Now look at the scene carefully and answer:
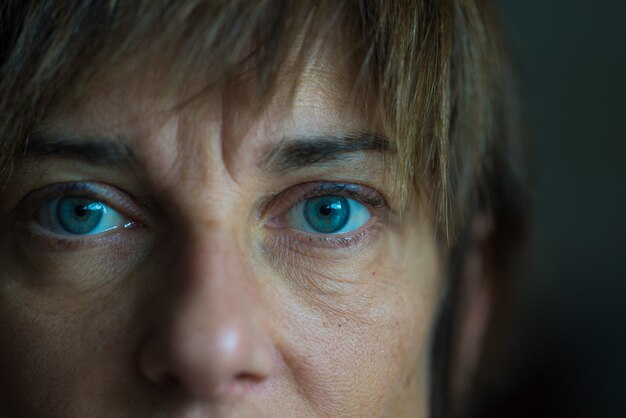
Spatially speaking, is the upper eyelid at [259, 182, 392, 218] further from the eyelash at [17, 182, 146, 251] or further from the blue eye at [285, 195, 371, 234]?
the eyelash at [17, 182, 146, 251]

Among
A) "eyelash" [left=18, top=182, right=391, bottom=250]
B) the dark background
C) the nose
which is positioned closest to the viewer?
the nose

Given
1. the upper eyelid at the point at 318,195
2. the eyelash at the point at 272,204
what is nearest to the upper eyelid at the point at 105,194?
the eyelash at the point at 272,204

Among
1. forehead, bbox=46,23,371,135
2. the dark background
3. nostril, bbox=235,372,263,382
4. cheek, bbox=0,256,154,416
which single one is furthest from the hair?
the dark background

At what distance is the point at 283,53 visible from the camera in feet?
2.78

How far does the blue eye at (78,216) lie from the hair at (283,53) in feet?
0.23

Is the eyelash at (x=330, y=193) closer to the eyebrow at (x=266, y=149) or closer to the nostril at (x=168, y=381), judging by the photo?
the eyebrow at (x=266, y=149)

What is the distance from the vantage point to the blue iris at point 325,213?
37.7 inches

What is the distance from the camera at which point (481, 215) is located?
1228 millimetres

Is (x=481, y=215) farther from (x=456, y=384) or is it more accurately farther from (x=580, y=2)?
(x=580, y=2)

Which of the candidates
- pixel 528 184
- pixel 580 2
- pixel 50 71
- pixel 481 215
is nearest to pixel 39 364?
pixel 50 71

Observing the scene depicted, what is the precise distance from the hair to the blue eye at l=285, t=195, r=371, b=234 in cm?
7

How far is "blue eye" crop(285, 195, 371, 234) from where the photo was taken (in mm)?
955

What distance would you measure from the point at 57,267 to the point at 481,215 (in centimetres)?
68

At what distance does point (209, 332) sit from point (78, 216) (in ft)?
0.83
